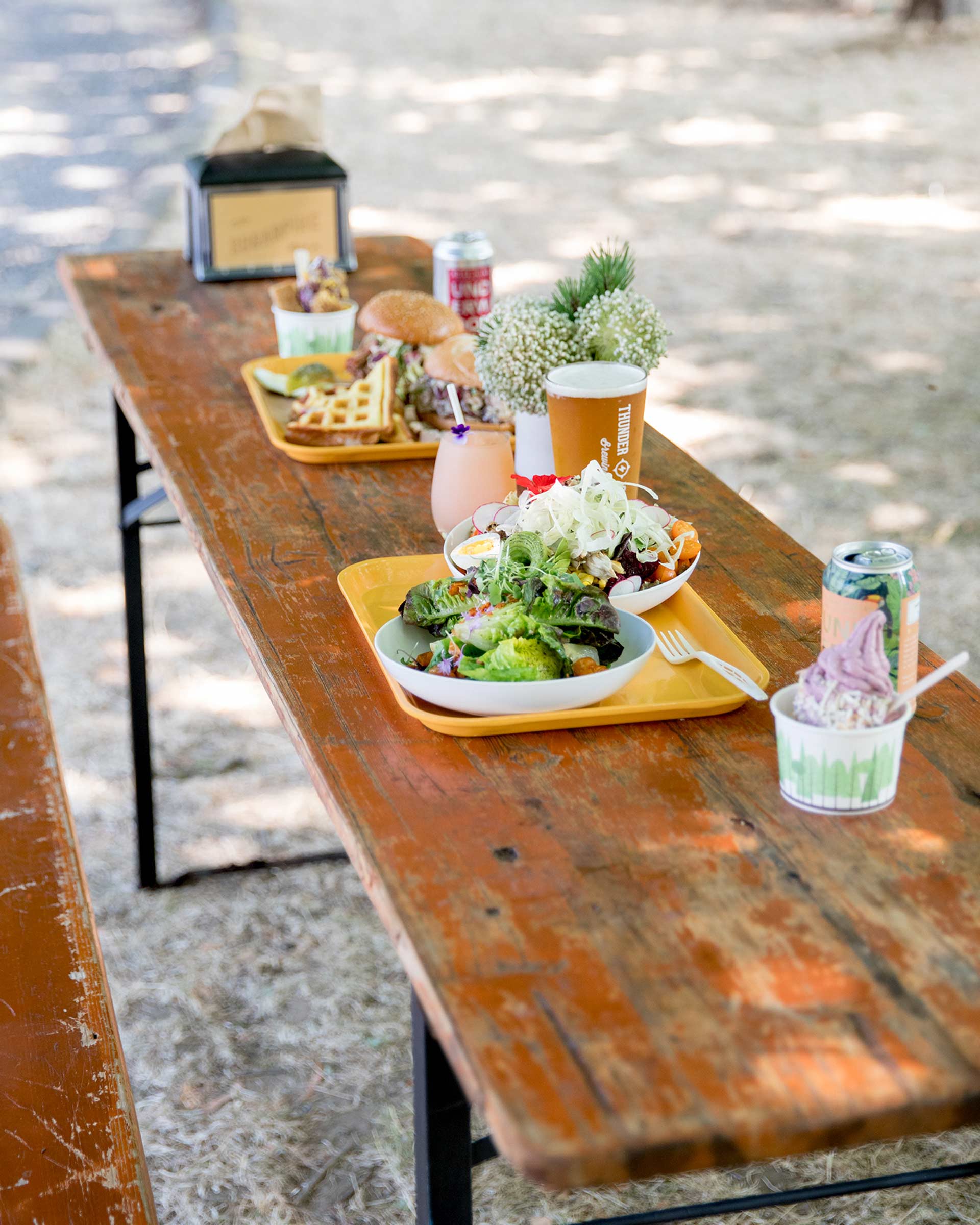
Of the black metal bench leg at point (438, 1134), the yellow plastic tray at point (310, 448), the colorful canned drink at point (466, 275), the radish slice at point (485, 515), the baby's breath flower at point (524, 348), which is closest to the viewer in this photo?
the black metal bench leg at point (438, 1134)

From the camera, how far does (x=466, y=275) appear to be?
2080 millimetres

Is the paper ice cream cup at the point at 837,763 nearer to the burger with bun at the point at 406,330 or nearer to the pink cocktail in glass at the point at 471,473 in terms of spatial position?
the pink cocktail in glass at the point at 471,473

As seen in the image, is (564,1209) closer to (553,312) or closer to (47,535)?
(553,312)

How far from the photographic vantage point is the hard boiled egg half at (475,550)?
1.34 m

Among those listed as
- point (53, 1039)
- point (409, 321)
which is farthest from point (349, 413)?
point (53, 1039)

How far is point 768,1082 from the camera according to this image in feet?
2.65

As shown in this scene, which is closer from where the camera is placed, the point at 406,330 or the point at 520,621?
the point at 520,621

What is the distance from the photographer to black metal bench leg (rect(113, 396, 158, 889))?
250cm

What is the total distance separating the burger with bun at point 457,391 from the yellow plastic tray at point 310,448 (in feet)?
0.21

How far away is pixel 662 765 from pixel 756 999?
0.95ft

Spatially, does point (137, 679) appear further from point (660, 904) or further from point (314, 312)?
point (660, 904)

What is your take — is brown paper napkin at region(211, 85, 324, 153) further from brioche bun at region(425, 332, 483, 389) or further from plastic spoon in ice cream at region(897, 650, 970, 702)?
plastic spoon in ice cream at region(897, 650, 970, 702)

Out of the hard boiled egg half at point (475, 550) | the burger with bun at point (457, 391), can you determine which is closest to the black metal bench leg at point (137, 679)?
the burger with bun at point (457, 391)

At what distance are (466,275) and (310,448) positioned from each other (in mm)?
454
